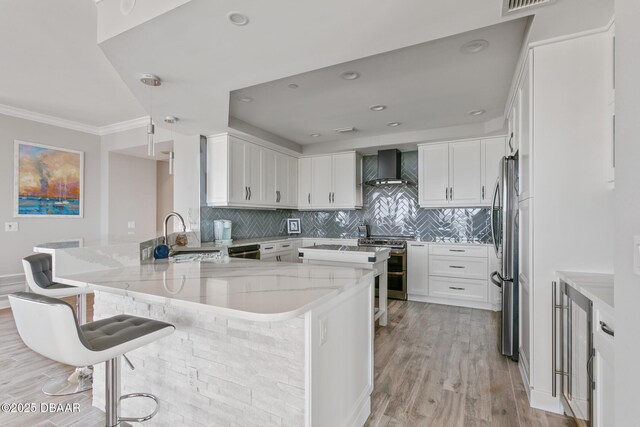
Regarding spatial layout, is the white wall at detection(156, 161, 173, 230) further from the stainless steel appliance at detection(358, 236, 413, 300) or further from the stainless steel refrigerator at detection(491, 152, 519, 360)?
the stainless steel refrigerator at detection(491, 152, 519, 360)

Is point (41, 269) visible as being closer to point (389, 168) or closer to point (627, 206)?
point (627, 206)

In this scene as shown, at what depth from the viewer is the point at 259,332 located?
4.65ft

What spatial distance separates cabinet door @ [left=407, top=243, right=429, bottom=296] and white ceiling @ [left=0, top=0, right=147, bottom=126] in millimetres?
4309

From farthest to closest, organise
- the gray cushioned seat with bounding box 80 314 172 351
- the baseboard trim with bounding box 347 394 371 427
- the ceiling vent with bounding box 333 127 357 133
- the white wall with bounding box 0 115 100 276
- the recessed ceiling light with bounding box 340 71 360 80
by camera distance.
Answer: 1. the ceiling vent with bounding box 333 127 357 133
2. the white wall with bounding box 0 115 100 276
3. the recessed ceiling light with bounding box 340 71 360 80
4. the baseboard trim with bounding box 347 394 371 427
5. the gray cushioned seat with bounding box 80 314 172 351

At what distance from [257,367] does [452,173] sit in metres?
4.06

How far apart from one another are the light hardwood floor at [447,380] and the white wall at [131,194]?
429cm

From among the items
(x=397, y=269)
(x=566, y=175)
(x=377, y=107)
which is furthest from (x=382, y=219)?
(x=566, y=175)

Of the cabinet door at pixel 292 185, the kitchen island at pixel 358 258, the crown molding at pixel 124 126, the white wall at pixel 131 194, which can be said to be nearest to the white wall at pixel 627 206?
the kitchen island at pixel 358 258

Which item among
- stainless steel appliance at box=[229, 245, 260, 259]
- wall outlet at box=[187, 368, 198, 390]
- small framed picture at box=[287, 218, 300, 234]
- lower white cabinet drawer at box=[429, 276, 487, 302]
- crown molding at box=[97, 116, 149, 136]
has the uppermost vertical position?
crown molding at box=[97, 116, 149, 136]

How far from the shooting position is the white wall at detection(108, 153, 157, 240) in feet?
16.6

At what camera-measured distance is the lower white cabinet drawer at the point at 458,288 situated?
4.20m

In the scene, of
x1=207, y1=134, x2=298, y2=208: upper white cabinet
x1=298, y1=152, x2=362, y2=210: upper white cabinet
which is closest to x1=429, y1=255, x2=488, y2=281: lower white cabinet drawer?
x1=298, y1=152, x2=362, y2=210: upper white cabinet

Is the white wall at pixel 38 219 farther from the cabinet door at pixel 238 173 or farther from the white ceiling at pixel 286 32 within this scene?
the white ceiling at pixel 286 32

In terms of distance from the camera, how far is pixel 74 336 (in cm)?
115
